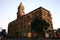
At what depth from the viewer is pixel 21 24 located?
44.0m

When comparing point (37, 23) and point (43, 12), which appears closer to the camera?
point (37, 23)

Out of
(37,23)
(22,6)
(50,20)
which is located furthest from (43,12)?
(22,6)

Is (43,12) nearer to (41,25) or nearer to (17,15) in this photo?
(41,25)

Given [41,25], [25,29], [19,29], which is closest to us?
[41,25]

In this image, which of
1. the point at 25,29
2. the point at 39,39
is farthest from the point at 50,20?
the point at 39,39

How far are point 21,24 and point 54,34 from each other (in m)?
20.0

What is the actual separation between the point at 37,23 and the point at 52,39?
11329 mm

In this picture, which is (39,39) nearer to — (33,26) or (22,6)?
(33,26)

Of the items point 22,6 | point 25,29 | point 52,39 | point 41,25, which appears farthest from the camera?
point 22,6

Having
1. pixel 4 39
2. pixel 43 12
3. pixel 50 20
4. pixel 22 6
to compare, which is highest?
pixel 22 6

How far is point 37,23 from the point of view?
3159 cm

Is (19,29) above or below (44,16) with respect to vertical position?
below

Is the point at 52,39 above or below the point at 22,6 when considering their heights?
below

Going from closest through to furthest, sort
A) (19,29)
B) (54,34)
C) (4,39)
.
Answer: (4,39), (54,34), (19,29)
